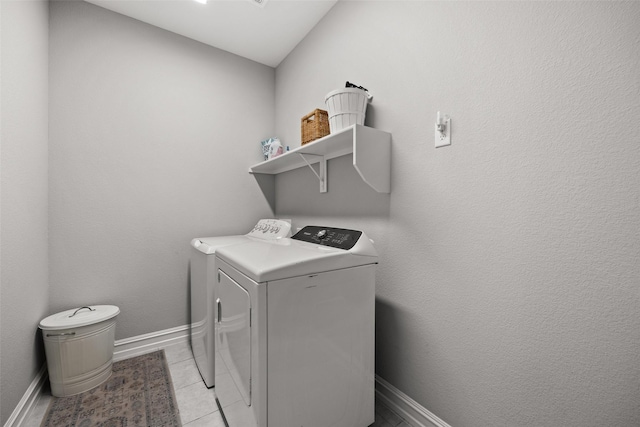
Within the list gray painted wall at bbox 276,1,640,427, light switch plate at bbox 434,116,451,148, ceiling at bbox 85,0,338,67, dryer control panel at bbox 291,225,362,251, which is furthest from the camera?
ceiling at bbox 85,0,338,67

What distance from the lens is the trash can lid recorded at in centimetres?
156

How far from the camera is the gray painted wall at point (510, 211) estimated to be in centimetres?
80

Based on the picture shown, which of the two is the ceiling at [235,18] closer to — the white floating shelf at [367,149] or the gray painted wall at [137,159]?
the gray painted wall at [137,159]

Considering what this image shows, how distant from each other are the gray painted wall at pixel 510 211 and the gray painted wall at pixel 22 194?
189 cm

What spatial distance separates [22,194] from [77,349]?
3.24 ft

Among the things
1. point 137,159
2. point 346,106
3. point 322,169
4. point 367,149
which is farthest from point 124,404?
point 346,106

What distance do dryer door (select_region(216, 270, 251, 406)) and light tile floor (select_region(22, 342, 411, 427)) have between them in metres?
0.10

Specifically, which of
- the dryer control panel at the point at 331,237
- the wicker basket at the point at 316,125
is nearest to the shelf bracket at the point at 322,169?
the wicker basket at the point at 316,125

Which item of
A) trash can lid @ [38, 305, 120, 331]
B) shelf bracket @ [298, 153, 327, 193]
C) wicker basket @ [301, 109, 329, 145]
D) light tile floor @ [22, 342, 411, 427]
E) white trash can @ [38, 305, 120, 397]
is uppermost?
wicker basket @ [301, 109, 329, 145]

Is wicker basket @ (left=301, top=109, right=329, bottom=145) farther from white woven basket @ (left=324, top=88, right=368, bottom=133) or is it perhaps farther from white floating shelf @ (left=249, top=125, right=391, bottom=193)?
white woven basket @ (left=324, top=88, right=368, bottom=133)

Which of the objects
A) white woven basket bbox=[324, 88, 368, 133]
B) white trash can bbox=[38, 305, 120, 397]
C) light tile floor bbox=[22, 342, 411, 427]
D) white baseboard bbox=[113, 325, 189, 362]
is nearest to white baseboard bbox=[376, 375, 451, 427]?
light tile floor bbox=[22, 342, 411, 427]

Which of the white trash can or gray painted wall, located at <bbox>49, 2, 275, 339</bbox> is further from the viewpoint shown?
gray painted wall, located at <bbox>49, 2, 275, 339</bbox>

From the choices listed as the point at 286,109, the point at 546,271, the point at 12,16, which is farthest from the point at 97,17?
the point at 546,271

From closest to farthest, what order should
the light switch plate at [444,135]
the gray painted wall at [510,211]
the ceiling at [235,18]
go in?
the gray painted wall at [510,211], the light switch plate at [444,135], the ceiling at [235,18]
